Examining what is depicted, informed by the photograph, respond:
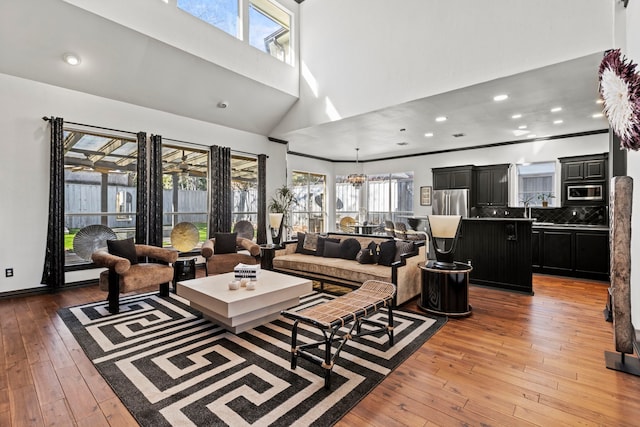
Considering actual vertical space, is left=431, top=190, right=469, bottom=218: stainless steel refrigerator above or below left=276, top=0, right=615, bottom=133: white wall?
below

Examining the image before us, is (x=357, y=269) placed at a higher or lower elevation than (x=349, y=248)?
lower

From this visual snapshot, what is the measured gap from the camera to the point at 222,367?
2.39 m

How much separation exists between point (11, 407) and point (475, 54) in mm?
5724

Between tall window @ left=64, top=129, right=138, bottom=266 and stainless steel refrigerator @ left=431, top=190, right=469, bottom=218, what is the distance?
7.14 m

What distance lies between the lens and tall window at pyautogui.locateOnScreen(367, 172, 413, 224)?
9.85 metres

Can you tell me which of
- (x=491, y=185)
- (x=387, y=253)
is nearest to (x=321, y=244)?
(x=387, y=253)

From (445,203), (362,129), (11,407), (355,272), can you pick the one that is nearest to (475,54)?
(362,129)

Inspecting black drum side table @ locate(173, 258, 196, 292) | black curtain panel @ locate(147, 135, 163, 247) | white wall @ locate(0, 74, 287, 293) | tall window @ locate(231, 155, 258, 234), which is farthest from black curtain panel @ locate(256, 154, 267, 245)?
white wall @ locate(0, 74, 287, 293)

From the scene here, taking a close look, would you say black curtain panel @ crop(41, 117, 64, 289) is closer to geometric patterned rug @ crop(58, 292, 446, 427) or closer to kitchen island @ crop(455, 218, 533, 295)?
geometric patterned rug @ crop(58, 292, 446, 427)

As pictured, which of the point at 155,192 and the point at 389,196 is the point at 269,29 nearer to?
the point at 155,192

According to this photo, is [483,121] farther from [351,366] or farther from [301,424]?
[301,424]

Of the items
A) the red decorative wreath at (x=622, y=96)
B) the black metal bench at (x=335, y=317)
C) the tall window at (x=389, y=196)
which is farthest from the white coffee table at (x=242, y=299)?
the tall window at (x=389, y=196)

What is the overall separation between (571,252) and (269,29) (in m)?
7.25

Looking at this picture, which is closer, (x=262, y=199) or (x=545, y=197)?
(x=545, y=197)
